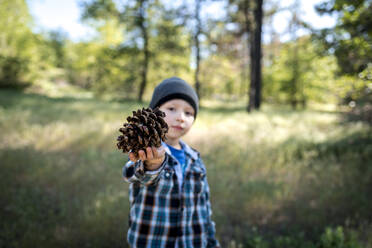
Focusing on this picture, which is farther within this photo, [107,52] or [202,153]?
[107,52]

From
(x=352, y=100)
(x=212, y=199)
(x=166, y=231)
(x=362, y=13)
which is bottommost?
(x=212, y=199)

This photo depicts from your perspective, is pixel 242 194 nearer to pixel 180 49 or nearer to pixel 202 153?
pixel 202 153

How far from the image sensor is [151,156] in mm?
1050

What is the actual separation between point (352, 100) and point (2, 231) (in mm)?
6343

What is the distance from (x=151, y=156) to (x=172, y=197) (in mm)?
683

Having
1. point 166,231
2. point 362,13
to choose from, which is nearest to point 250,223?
point 166,231

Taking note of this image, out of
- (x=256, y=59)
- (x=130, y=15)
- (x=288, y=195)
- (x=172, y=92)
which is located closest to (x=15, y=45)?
(x=130, y=15)

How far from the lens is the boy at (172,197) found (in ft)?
5.15

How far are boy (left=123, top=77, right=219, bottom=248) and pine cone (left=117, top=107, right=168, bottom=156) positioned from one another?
47cm

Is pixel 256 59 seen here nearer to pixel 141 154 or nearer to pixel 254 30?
pixel 254 30

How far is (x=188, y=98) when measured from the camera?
5.55 feet

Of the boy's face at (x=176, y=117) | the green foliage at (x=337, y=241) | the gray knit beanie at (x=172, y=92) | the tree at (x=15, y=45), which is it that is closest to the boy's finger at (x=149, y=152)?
the boy's face at (x=176, y=117)

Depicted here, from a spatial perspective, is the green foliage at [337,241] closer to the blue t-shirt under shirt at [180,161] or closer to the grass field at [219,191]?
the grass field at [219,191]

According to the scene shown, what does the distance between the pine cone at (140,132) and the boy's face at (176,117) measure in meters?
0.55
